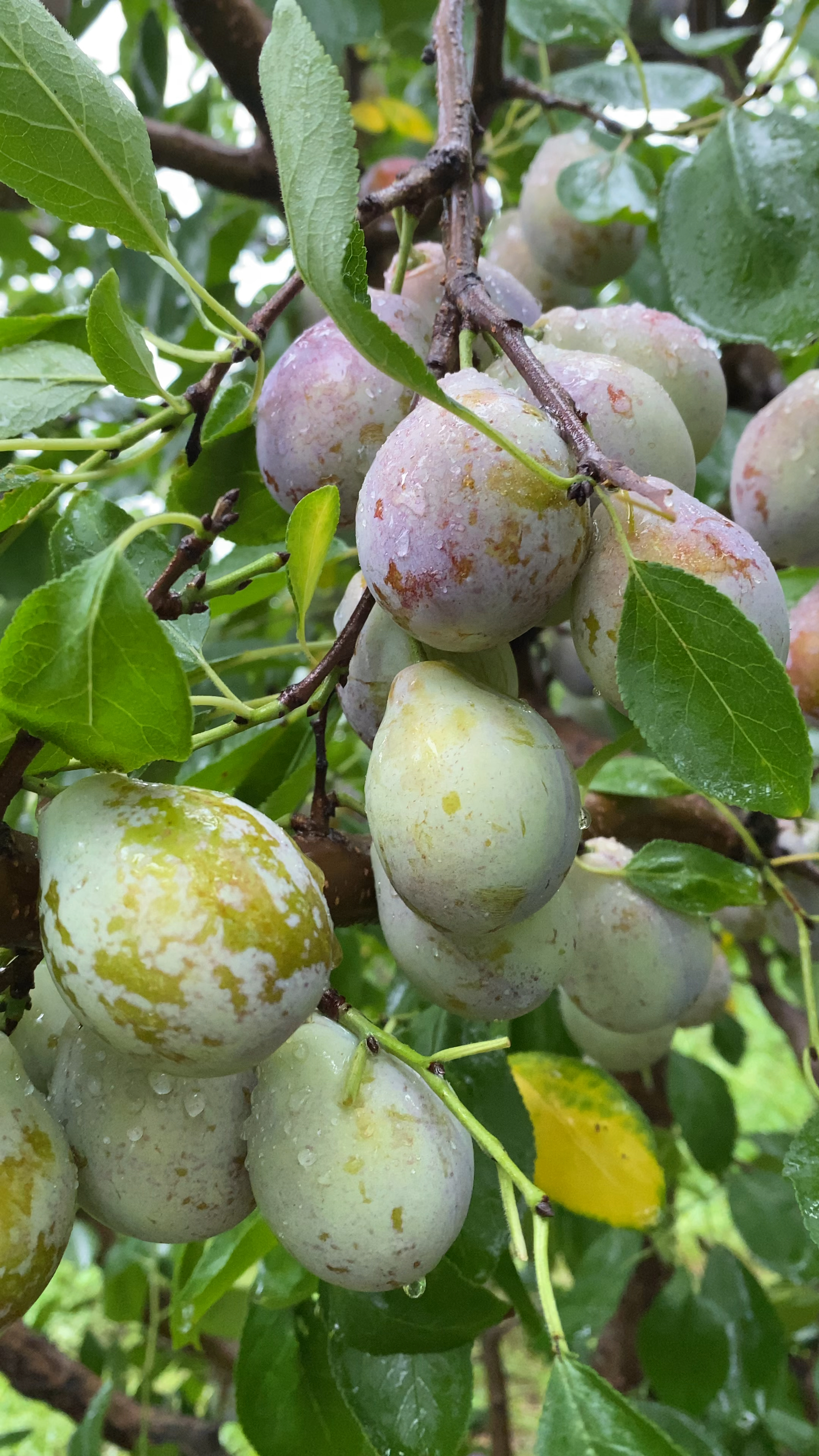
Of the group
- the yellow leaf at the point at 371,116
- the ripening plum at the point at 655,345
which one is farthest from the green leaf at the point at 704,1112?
the yellow leaf at the point at 371,116

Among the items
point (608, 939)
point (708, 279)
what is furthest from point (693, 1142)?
point (708, 279)

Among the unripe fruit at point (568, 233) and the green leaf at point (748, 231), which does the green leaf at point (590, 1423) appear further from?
the unripe fruit at point (568, 233)

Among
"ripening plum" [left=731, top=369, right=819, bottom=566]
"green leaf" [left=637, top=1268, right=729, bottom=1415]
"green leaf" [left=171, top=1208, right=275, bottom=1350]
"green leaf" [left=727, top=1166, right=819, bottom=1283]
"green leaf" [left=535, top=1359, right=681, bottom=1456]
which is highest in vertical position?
"ripening plum" [left=731, top=369, right=819, bottom=566]

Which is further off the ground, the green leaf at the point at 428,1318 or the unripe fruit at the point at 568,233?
the unripe fruit at the point at 568,233

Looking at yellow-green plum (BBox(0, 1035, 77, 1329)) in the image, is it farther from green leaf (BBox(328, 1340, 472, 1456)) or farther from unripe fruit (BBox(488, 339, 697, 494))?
unripe fruit (BBox(488, 339, 697, 494))

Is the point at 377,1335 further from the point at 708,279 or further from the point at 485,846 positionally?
the point at 708,279

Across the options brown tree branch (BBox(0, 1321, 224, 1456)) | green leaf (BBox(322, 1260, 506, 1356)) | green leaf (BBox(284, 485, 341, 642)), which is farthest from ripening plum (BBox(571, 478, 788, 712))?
brown tree branch (BBox(0, 1321, 224, 1456))
